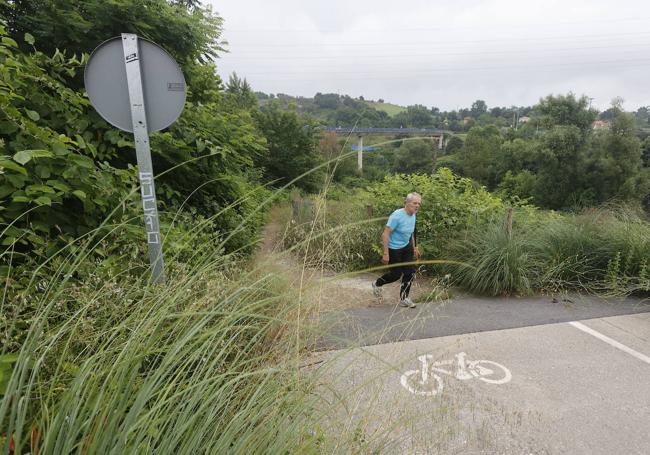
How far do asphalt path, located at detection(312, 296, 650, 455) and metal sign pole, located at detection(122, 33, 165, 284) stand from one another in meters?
1.28

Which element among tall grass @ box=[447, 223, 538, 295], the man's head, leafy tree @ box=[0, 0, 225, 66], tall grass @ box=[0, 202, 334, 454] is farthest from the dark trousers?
leafy tree @ box=[0, 0, 225, 66]

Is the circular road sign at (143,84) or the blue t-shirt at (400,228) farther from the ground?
the circular road sign at (143,84)

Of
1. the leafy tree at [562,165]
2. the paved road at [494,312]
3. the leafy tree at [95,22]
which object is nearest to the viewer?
the leafy tree at [95,22]

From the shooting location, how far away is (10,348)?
53.6 inches

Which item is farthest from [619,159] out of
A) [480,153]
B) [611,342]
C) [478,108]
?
[478,108]

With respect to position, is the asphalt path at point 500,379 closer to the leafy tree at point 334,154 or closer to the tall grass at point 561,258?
the tall grass at point 561,258

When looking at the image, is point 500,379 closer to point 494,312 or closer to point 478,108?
point 494,312

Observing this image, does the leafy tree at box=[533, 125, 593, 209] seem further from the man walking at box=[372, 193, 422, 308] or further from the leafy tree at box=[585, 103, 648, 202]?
the man walking at box=[372, 193, 422, 308]

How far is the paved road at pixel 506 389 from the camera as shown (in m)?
1.61

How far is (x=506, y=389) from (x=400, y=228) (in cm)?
221

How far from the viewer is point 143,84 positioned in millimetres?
2162

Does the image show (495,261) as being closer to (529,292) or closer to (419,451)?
(529,292)

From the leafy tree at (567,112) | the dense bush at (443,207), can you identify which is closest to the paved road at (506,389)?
the dense bush at (443,207)

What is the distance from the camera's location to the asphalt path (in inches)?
64.4
